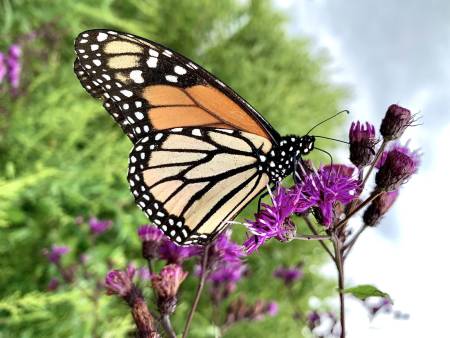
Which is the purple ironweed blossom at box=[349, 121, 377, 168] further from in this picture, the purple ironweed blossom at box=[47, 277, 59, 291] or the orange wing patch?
the purple ironweed blossom at box=[47, 277, 59, 291]

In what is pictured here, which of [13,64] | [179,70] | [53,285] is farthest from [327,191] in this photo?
[13,64]

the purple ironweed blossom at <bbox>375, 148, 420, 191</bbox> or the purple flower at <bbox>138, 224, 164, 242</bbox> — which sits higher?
the purple ironweed blossom at <bbox>375, 148, 420, 191</bbox>

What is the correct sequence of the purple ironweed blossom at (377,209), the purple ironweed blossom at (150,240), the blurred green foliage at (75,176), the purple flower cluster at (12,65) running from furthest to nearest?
1. the purple flower cluster at (12,65)
2. the blurred green foliage at (75,176)
3. the purple ironweed blossom at (150,240)
4. the purple ironweed blossom at (377,209)

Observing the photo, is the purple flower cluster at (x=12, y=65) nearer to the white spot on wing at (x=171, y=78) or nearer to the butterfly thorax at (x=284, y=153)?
the white spot on wing at (x=171, y=78)

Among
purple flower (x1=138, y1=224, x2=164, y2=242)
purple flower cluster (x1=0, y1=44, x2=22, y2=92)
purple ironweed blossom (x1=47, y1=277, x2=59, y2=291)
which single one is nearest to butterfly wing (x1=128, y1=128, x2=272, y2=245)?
purple flower (x1=138, y1=224, x2=164, y2=242)

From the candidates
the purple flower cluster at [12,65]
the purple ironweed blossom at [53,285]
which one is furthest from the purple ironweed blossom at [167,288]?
the purple flower cluster at [12,65]

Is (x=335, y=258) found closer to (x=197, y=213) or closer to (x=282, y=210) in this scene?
(x=282, y=210)

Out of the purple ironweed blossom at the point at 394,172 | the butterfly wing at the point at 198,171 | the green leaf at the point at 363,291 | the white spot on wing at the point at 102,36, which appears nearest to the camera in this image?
the green leaf at the point at 363,291
